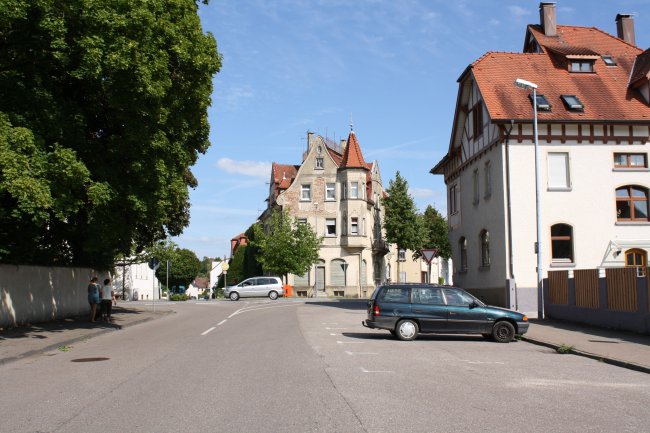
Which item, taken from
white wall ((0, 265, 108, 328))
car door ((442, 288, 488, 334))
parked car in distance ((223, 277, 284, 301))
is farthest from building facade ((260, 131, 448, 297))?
car door ((442, 288, 488, 334))

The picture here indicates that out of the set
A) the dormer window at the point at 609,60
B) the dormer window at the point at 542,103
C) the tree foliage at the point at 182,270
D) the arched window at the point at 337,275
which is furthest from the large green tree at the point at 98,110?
the tree foliage at the point at 182,270

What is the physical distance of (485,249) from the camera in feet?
103

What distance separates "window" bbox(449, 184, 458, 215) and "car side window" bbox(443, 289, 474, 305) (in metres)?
18.7

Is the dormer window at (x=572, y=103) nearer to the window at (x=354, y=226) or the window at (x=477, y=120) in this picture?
the window at (x=477, y=120)

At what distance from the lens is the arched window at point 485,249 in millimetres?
30703

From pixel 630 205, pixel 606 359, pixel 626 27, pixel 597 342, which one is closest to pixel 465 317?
pixel 597 342

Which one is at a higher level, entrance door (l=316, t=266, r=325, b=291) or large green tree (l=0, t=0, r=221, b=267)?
large green tree (l=0, t=0, r=221, b=267)

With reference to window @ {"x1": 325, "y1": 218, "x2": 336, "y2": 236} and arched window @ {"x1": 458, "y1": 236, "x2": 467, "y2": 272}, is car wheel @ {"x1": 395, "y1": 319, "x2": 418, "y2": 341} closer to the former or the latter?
arched window @ {"x1": 458, "y1": 236, "x2": 467, "y2": 272}

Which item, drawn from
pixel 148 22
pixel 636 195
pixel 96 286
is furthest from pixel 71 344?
pixel 636 195

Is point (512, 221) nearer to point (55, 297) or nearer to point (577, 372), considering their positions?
point (577, 372)

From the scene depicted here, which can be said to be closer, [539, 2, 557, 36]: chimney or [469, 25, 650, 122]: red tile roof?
[469, 25, 650, 122]: red tile roof

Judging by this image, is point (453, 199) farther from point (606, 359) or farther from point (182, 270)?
point (182, 270)

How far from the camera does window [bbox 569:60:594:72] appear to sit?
31.5 m

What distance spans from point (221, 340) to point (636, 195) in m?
20.2
